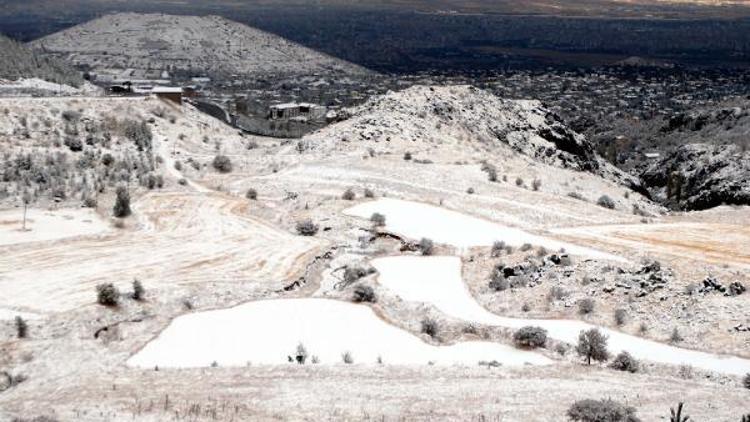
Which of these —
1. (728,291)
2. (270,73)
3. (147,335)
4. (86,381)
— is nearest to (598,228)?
(728,291)

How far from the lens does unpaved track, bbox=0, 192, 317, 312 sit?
2655 centimetres

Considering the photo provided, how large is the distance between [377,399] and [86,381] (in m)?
6.32

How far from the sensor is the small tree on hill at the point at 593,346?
2098 centimetres

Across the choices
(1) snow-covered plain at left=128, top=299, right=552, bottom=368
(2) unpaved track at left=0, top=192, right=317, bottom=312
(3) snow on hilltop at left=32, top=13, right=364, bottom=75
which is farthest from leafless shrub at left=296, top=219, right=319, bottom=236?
(3) snow on hilltop at left=32, top=13, right=364, bottom=75

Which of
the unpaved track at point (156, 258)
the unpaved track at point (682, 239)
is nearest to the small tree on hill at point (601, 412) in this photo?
the unpaved track at point (682, 239)

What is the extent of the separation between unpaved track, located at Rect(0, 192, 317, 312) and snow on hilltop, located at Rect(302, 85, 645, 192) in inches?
710

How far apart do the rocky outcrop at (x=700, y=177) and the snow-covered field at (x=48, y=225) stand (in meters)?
43.3

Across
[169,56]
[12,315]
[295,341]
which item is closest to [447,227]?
[295,341]

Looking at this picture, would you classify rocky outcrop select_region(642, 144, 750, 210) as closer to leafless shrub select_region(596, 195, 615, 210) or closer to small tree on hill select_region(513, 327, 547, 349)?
leafless shrub select_region(596, 195, 615, 210)

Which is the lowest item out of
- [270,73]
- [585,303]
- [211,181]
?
[270,73]

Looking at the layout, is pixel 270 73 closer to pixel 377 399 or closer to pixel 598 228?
pixel 598 228

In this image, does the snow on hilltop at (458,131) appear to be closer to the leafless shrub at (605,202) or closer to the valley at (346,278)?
the valley at (346,278)

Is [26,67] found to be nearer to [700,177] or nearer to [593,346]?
[700,177]

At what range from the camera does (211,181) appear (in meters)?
45.6
